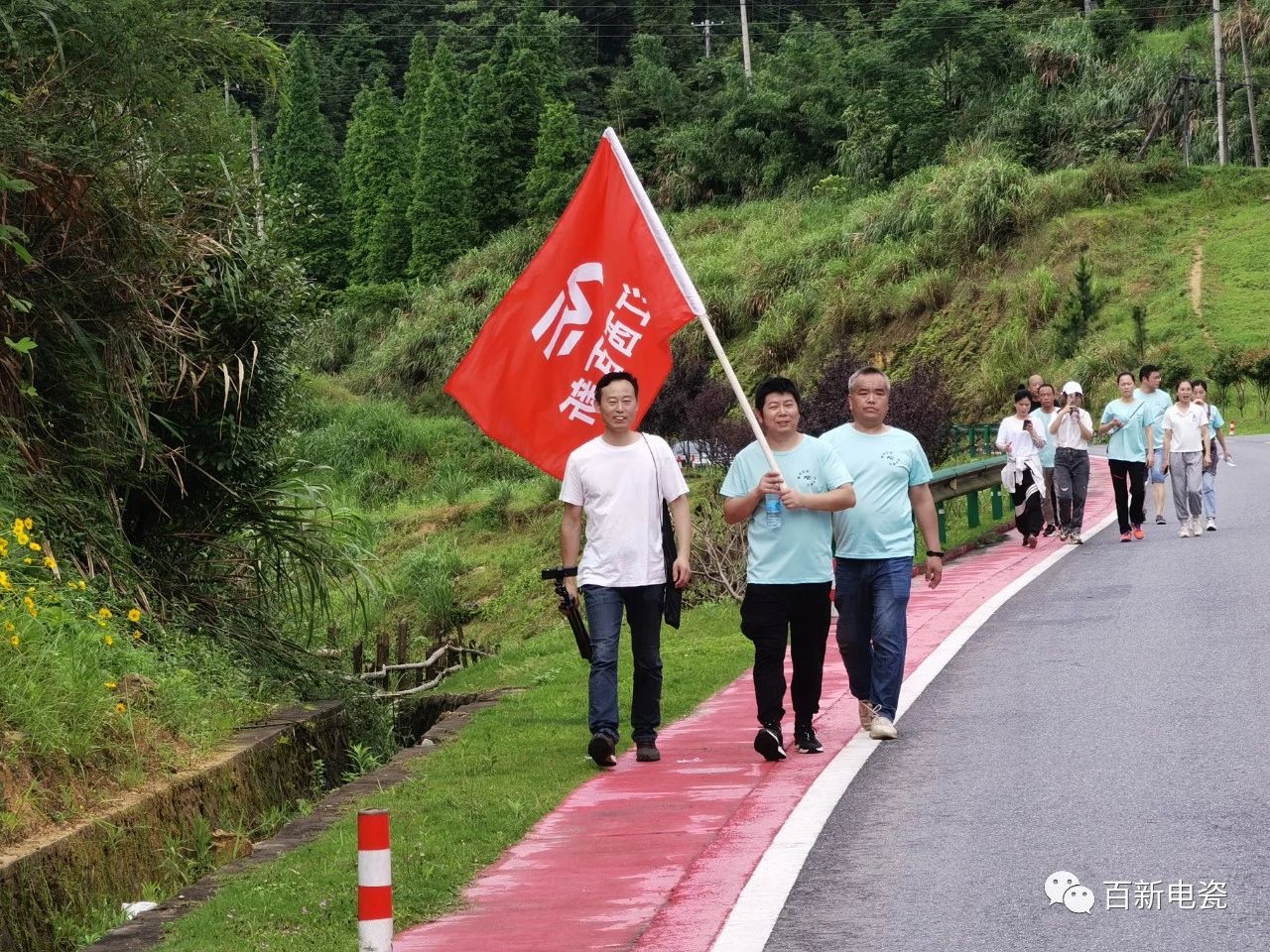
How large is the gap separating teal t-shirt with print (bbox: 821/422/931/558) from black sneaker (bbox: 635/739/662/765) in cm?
134

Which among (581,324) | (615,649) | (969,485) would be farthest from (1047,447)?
(615,649)

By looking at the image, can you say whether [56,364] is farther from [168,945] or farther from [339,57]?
[339,57]

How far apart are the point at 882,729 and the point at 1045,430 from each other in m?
10.5

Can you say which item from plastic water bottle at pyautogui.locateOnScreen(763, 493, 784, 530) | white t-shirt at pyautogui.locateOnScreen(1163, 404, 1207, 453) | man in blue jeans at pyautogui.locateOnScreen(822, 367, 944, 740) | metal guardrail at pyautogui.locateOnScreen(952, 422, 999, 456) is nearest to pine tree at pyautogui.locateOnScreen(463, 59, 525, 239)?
metal guardrail at pyautogui.locateOnScreen(952, 422, 999, 456)

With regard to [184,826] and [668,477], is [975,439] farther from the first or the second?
[184,826]

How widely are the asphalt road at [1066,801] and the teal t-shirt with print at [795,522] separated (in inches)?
38.8

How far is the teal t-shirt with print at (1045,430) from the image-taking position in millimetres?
18859

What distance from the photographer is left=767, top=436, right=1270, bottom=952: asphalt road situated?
5715mm

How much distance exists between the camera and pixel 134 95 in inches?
477

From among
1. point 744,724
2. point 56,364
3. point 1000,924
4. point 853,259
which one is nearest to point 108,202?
point 56,364

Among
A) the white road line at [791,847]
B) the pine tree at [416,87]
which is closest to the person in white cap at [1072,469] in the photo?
the white road line at [791,847]

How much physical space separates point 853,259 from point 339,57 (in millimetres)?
43057

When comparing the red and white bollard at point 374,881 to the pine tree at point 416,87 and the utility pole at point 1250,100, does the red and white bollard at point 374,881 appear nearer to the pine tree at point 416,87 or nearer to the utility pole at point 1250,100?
the utility pole at point 1250,100

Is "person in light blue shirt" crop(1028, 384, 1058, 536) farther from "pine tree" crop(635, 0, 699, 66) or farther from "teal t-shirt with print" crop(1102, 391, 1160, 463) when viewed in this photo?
"pine tree" crop(635, 0, 699, 66)
